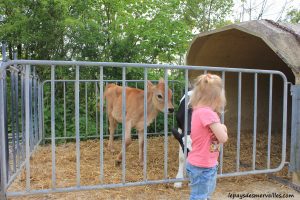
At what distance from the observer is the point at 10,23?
1012 cm

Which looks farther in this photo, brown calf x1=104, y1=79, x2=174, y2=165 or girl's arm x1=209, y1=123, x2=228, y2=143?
brown calf x1=104, y1=79, x2=174, y2=165

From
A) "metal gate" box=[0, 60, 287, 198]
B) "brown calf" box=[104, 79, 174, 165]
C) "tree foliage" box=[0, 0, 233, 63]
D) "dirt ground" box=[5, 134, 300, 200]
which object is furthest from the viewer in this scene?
"tree foliage" box=[0, 0, 233, 63]

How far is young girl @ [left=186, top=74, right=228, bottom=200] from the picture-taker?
9.71 feet

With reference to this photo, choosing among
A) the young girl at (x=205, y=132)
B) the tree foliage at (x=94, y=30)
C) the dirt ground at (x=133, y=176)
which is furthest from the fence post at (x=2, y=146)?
the tree foliage at (x=94, y=30)

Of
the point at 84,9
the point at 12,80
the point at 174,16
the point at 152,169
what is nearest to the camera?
the point at 12,80

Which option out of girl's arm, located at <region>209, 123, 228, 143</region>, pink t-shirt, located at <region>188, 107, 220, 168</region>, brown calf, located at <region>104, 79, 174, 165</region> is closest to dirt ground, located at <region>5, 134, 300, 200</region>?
brown calf, located at <region>104, 79, 174, 165</region>

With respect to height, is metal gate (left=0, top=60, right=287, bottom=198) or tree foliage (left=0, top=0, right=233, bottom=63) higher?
tree foliage (left=0, top=0, right=233, bottom=63)

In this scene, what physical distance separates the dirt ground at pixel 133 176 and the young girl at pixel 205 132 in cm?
129

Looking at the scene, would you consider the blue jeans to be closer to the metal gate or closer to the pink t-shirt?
the pink t-shirt

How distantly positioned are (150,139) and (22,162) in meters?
4.01

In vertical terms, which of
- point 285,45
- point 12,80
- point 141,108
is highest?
point 285,45

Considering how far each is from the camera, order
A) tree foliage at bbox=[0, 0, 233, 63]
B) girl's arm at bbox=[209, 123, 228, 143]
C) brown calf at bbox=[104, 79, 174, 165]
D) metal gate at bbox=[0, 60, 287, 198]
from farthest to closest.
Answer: tree foliage at bbox=[0, 0, 233, 63] < brown calf at bbox=[104, 79, 174, 165] < metal gate at bbox=[0, 60, 287, 198] < girl's arm at bbox=[209, 123, 228, 143]

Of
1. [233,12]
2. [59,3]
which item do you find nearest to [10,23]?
[59,3]

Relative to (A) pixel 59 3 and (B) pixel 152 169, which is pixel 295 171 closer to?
(B) pixel 152 169
